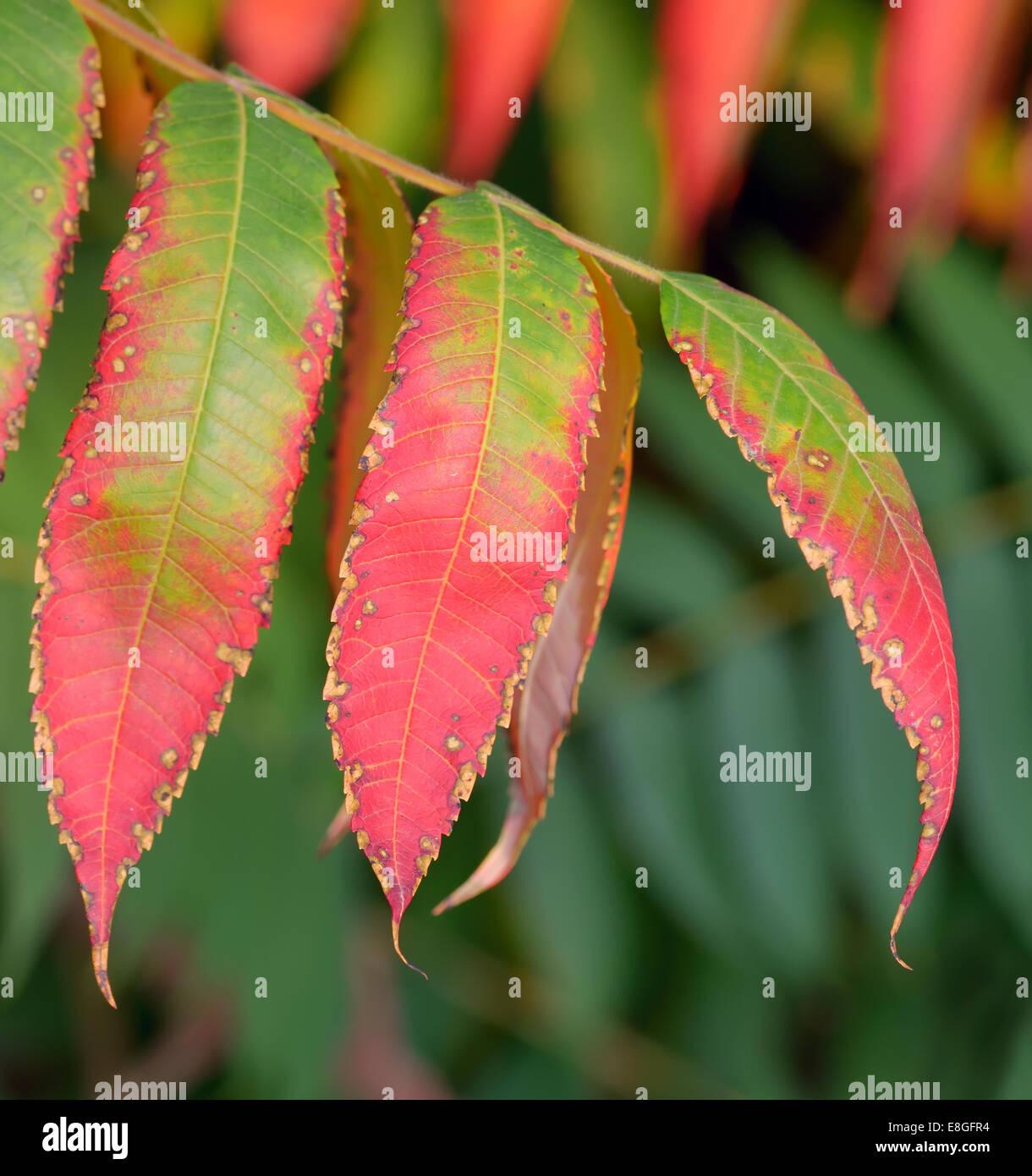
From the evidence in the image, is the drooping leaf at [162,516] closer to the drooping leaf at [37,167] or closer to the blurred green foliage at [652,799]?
the drooping leaf at [37,167]

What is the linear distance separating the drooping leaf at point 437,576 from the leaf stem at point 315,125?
0.09 m

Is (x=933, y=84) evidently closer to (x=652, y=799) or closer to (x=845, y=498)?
(x=845, y=498)

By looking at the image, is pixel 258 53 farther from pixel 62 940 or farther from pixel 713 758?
pixel 62 940

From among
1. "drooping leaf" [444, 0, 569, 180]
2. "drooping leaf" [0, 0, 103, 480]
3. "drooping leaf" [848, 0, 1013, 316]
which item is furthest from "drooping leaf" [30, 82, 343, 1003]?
"drooping leaf" [848, 0, 1013, 316]

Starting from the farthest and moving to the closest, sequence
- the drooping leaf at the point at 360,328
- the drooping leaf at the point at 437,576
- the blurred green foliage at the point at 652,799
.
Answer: the blurred green foliage at the point at 652,799
the drooping leaf at the point at 360,328
the drooping leaf at the point at 437,576

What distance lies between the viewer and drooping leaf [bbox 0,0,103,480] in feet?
1.35

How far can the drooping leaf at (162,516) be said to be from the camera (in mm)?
409

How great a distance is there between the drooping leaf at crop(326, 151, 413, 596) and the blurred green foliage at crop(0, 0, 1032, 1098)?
0.49 meters

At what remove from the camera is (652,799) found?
3.86 feet

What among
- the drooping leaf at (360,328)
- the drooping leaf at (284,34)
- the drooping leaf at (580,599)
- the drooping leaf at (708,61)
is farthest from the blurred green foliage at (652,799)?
the drooping leaf at (580,599)

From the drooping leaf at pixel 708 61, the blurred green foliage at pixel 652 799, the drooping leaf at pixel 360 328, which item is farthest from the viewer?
the blurred green foliage at pixel 652 799

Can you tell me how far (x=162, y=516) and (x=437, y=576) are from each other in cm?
12

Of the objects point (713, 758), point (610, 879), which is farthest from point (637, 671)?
point (610, 879)

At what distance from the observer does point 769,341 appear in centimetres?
46
